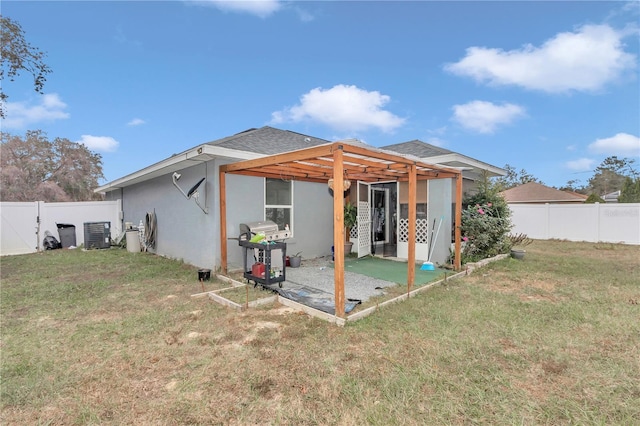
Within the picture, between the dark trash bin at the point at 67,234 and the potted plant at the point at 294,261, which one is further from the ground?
the dark trash bin at the point at 67,234

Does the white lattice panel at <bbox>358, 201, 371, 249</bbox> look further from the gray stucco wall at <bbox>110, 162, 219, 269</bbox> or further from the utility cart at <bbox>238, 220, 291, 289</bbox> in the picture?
the gray stucco wall at <bbox>110, 162, 219, 269</bbox>

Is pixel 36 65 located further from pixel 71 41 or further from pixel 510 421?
pixel 510 421

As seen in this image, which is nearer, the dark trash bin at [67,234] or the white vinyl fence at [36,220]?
the white vinyl fence at [36,220]

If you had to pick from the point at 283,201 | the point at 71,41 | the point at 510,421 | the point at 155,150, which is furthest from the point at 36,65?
the point at 510,421

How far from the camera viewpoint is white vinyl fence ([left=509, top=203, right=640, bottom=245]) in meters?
11.8

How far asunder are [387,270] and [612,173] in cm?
4070

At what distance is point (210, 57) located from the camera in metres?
9.21

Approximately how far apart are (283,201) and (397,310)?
424cm

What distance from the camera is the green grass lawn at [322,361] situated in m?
2.11

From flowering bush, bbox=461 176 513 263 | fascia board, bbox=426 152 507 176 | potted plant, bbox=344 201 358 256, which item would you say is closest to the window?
potted plant, bbox=344 201 358 256

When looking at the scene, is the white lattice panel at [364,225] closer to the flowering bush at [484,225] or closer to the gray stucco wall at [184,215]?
the flowering bush at [484,225]

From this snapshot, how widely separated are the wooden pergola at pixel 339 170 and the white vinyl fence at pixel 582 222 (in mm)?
9801

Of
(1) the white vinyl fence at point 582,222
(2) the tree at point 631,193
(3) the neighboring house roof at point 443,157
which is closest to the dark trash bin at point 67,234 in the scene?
(3) the neighboring house roof at point 443,157

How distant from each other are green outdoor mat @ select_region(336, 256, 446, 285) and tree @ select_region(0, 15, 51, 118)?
25.3 ft
